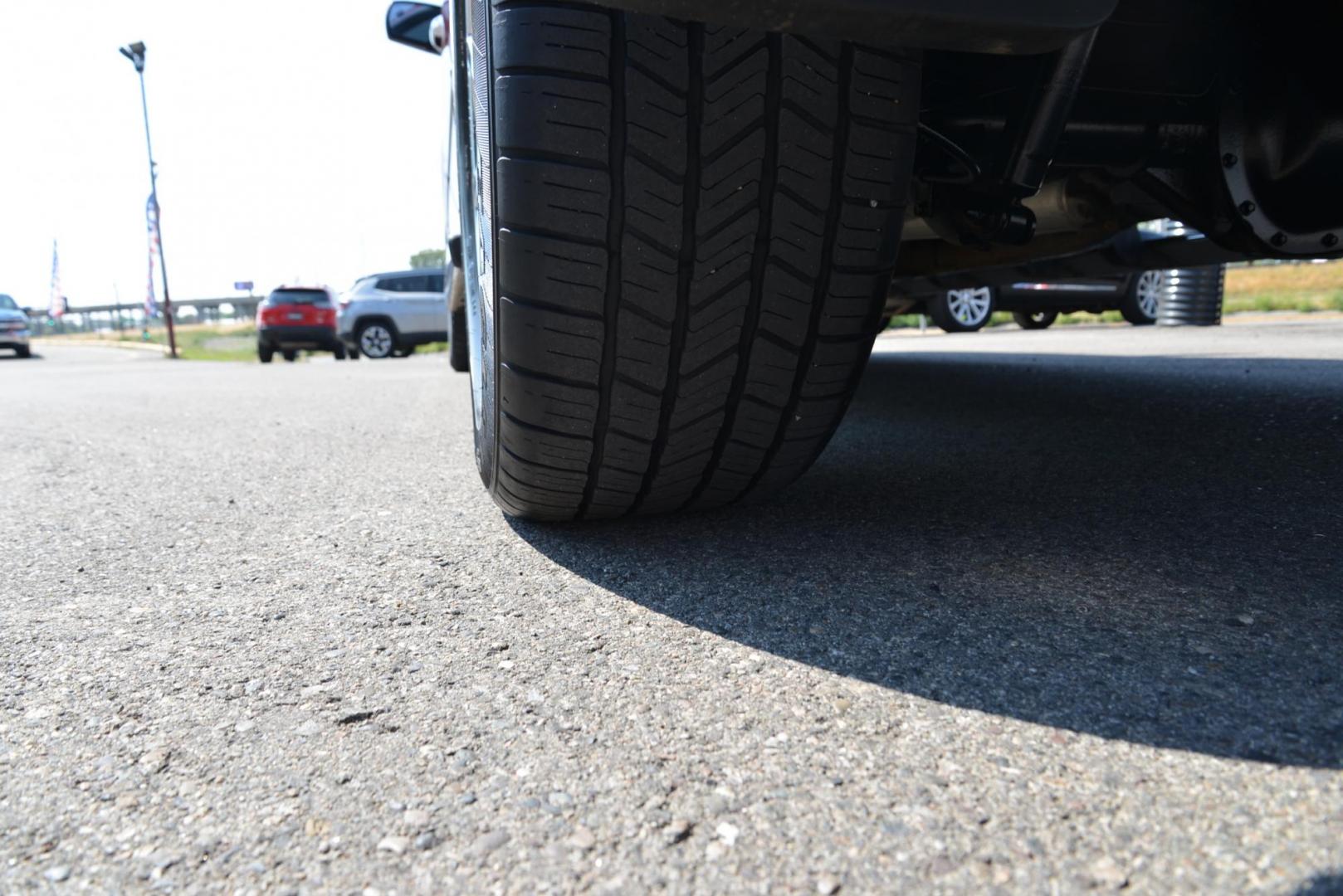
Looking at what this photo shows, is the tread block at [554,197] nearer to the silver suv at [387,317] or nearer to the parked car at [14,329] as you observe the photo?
the silver suv at [387,317]

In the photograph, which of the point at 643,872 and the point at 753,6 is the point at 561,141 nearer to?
Answer: the point at 753,6

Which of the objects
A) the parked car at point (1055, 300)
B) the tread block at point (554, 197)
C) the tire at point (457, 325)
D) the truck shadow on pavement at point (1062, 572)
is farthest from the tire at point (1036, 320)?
the tread block at point (554, 197)

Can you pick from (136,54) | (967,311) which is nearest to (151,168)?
(136,54)

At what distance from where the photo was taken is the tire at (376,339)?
43.1 ft

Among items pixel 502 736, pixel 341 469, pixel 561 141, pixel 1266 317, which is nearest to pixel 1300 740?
pixel 502 736

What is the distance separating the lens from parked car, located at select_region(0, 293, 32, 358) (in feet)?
55.5

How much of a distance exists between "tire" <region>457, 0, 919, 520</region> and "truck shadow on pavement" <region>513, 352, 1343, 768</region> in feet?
0.82

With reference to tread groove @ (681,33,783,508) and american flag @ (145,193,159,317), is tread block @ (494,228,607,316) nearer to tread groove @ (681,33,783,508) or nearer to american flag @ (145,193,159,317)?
tread groove @ (681,33,783,508)

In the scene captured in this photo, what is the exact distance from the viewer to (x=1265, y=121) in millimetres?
1497

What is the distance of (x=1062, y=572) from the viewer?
139cm

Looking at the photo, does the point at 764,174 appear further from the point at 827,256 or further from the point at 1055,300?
the point at 1055,300

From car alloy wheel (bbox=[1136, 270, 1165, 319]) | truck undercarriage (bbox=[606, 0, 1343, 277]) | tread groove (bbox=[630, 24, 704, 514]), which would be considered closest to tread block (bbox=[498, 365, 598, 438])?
tread groove (bbox=[630, 24, 704, 514])

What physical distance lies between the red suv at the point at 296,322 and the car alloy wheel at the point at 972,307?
28.2 ft

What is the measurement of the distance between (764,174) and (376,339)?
1286 centimetres
